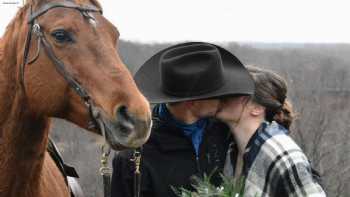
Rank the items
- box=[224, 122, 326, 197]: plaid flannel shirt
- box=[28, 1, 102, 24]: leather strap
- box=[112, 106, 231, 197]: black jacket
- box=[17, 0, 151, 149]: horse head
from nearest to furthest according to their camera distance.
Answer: box=[224, 122, 326, 197]: plaid flannel shirt
box=[17, 0, 151, 149]: horse head
box=[28, 1, 102, 24]: leather strap
box=[112, 106, 231, 197]: black jacket

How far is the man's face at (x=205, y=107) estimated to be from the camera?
3.30m

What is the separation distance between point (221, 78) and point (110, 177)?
3.30 feet

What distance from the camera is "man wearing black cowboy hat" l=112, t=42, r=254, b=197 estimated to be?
3.29 m

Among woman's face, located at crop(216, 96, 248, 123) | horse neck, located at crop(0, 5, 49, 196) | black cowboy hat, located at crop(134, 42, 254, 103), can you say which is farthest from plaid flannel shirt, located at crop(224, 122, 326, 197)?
horse neck, located at crop(0, 5, 49, 196)

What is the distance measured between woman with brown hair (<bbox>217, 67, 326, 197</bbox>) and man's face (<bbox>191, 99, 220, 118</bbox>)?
38 millimetres

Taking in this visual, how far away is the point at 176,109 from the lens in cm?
341

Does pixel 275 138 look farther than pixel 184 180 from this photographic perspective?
No

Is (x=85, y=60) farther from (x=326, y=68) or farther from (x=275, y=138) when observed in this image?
(x=326, y=68)

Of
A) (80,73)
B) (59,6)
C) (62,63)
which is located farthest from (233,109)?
(59,6)

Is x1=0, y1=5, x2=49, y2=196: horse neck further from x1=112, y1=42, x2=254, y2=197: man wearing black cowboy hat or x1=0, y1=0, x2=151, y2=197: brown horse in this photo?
x1=112, y1=42, x2=254, y2=197: man wearing black cowboy hat

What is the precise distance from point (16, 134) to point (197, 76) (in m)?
1.11

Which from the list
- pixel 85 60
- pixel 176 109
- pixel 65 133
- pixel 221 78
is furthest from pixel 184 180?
pixel 65 133

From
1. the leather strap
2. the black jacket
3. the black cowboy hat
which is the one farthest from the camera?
the black jacket

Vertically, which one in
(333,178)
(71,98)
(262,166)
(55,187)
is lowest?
(333,178)
